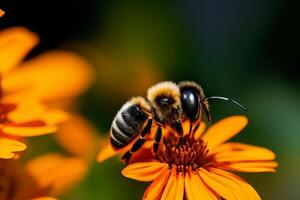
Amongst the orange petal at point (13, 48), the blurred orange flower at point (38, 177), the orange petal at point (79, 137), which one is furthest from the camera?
the orange petal at point (79, 137)

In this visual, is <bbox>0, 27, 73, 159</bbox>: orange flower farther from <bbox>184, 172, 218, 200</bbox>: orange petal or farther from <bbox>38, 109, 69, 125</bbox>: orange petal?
<bbox>184, 172, 218, 200</bbox>: orange petal

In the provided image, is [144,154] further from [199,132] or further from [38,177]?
[38,177]

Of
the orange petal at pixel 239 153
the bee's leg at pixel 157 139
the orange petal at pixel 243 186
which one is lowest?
the orange petal at pixel 243 186

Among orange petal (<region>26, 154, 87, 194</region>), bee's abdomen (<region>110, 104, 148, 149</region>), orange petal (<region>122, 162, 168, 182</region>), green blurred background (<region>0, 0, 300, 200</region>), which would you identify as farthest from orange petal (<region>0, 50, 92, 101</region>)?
orange petal (<region>122, 162, 168, 182</region>)

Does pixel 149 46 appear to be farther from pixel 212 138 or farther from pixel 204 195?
pixel 204 195

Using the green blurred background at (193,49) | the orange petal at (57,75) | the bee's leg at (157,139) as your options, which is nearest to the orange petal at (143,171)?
the bee's leg at (157,139)

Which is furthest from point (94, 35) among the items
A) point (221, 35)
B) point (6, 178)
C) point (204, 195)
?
point (204, 195)

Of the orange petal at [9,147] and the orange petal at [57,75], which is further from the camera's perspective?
the orange petal at [57,75]

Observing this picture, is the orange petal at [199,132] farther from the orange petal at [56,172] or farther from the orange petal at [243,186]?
the orange petal at [56,172]

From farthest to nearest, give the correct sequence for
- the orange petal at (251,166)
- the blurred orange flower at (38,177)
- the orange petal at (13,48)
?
the orange petal at (13,48) < the blurred orange flower at (38,177) < the orange petal at (251,166)
